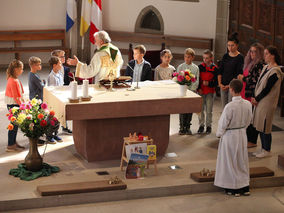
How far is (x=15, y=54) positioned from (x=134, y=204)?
28.9 ft

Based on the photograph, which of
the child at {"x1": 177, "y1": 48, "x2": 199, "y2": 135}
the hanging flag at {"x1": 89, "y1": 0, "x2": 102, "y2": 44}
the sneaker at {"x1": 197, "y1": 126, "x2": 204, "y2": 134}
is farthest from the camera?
the hanging flag at {"x1": 89, "y1": 0, "x2": 102, "y2": 44}

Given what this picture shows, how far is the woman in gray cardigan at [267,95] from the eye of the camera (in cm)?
803

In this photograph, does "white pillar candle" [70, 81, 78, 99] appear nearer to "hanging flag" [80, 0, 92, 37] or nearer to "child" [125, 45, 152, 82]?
"child" [125, 45, 152, 82]

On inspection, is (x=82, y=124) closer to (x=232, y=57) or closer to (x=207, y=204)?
(x=207, y=204)

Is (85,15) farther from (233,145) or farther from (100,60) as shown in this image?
(233,145)

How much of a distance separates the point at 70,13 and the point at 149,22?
200 cm

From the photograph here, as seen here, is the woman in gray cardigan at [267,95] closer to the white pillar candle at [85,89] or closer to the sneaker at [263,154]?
the sneaker at [263,154]

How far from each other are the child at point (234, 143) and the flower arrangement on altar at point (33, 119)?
213 centimetres

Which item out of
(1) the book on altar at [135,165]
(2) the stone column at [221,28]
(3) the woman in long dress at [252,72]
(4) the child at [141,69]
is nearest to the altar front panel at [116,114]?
Result: (1) the book on altar at [135,165]

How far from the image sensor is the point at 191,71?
9133mm

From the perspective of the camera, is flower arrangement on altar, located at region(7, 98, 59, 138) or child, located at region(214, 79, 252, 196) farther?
flower arrangement on altar, located at region(7, 98, 59, 138)

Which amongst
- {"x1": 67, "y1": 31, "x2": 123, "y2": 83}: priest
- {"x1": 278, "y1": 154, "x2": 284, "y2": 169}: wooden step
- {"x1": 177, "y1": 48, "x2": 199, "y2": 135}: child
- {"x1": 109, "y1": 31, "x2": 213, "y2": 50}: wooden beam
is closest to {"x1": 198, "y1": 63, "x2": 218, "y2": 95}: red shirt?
{"x1": 177, "y1": 48, "x2": 199, "y2": 135}: child

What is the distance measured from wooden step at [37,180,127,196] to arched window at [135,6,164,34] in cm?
783

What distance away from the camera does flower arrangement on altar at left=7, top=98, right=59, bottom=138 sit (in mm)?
7176
